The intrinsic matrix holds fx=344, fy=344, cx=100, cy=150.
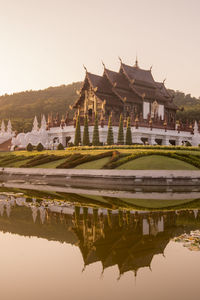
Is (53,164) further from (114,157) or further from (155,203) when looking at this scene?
(155,203)

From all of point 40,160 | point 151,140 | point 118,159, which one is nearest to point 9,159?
point 40,160

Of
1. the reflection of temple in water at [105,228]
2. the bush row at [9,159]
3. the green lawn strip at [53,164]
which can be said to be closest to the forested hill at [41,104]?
the bush row at [9,159]

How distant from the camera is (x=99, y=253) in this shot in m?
7.27

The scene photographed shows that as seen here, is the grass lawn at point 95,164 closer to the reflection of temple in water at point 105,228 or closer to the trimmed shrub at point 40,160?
the trimmed shrub at point 40,160

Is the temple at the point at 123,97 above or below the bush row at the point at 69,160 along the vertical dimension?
above

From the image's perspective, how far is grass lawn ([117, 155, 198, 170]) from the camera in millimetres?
26484

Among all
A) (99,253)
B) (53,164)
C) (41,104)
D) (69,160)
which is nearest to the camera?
(99,253)

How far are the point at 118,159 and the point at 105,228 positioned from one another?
2014 centimetres

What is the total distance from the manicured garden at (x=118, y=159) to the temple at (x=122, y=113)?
930cm

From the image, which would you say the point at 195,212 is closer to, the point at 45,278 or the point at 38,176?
the point at 45,278

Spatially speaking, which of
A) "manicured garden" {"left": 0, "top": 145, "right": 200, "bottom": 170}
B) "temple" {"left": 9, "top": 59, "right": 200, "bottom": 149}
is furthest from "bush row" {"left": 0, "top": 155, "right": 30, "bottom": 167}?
"temple" {"left": 9, "top": 59, "right": 200, "bottom": 149}

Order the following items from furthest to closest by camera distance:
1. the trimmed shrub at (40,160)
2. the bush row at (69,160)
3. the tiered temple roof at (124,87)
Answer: the tiered temple roof at (124,87)
the trimmed shrub at (40,160)
the bush row at (69,160)

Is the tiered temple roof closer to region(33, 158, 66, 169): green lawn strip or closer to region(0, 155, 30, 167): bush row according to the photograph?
region(0, 155, 30, 167): bush row

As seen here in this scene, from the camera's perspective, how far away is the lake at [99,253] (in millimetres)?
5418
